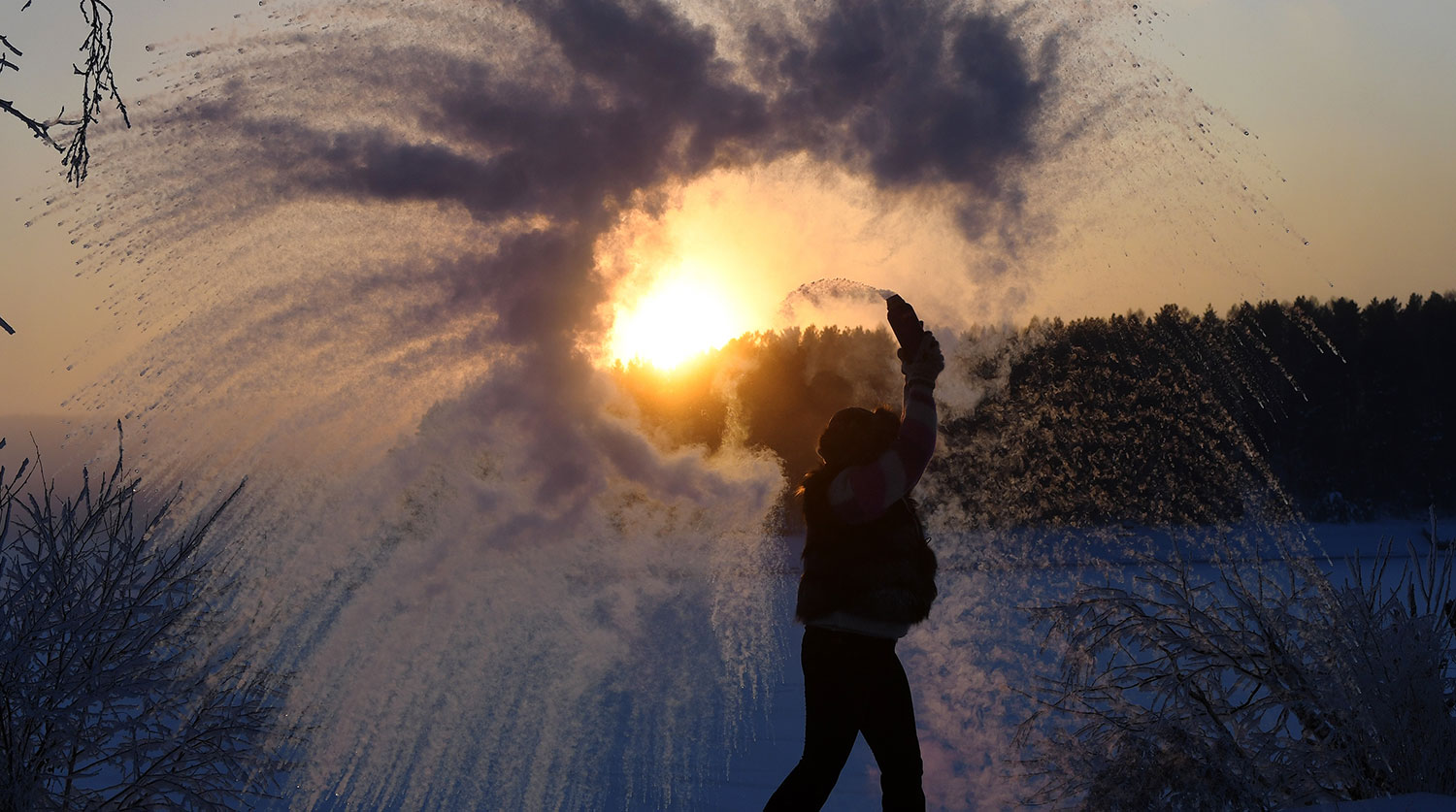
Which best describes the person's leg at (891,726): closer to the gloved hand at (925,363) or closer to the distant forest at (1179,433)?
the gloved hand at (925,363)

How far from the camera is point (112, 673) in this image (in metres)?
4.40

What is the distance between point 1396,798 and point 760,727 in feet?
24.7

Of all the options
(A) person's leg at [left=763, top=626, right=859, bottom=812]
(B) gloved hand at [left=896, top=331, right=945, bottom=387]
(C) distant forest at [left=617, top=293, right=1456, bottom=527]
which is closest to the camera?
(A) person's leg at [left=763, top=626, right=859, bottom=812]

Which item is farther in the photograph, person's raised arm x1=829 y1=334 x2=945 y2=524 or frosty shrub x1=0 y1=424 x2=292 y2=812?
frosty shrub x1=0 y1=424 x2=292 y2=812

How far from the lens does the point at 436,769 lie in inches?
356

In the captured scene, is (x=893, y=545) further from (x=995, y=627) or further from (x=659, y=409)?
(x=659, y=409)

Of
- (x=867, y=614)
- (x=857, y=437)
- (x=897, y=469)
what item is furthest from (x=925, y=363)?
(x=867, y=614)

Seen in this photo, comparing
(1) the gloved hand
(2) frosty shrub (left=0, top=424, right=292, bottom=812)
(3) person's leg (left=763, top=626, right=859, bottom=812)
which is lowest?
(2) frosty shrub (left=0, top=424, right=292, bottom=812)

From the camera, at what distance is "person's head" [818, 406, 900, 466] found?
353cm

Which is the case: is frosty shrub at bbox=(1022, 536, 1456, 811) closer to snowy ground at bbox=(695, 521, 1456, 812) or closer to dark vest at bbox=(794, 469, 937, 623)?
snowy ground at bbox=(695, 521, 1456, 812)

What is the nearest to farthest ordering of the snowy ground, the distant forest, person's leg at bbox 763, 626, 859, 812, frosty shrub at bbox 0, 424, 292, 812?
1. person's leg at bbox 763, 626, 859, 812
2. frosty shrub at bbox 0, 424, 292, 812
3. the snowy ground
4. the distant forest

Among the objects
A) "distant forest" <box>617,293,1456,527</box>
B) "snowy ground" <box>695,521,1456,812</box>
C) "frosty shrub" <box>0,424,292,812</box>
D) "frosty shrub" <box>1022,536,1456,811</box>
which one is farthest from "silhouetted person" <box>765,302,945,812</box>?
"distant forest" <box>617,293,1456,527</box>

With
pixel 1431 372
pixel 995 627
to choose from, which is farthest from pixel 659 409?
pixel 1431 372

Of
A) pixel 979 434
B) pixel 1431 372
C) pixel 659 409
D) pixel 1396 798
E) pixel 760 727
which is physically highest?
pixel 1396 798
